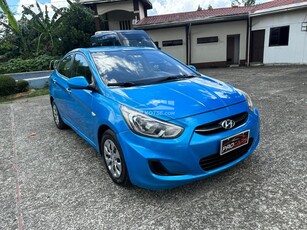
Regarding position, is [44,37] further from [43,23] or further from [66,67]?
[66,67]

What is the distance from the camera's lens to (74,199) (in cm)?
271

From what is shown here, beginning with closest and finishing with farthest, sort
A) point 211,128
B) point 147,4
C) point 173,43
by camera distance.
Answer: point 211,128 < point 173,43 < point 147,4

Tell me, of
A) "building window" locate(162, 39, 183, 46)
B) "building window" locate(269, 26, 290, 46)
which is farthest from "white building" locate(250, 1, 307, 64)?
"building window" locate(162, 39, 183, 46)

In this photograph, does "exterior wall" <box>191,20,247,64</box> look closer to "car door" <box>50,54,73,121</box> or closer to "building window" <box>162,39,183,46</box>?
"building window" <box>162,39,183,46</box>

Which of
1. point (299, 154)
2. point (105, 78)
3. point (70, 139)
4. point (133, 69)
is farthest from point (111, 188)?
point (299, 154)

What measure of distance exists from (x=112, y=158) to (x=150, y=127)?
74 cm

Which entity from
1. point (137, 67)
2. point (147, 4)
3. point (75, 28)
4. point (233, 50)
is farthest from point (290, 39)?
point (137, 67)

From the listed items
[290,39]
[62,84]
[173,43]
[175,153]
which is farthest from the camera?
[173,43]

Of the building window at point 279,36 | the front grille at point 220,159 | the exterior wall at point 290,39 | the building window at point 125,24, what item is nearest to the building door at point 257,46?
the exterior wall at point 290,39

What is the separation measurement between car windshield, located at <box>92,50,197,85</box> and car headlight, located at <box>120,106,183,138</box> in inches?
29.8

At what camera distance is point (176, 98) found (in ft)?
8.57

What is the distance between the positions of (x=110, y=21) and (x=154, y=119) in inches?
710

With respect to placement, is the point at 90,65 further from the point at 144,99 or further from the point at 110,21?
the point at 110,21

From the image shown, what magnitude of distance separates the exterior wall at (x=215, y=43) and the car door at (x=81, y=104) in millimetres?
13550
